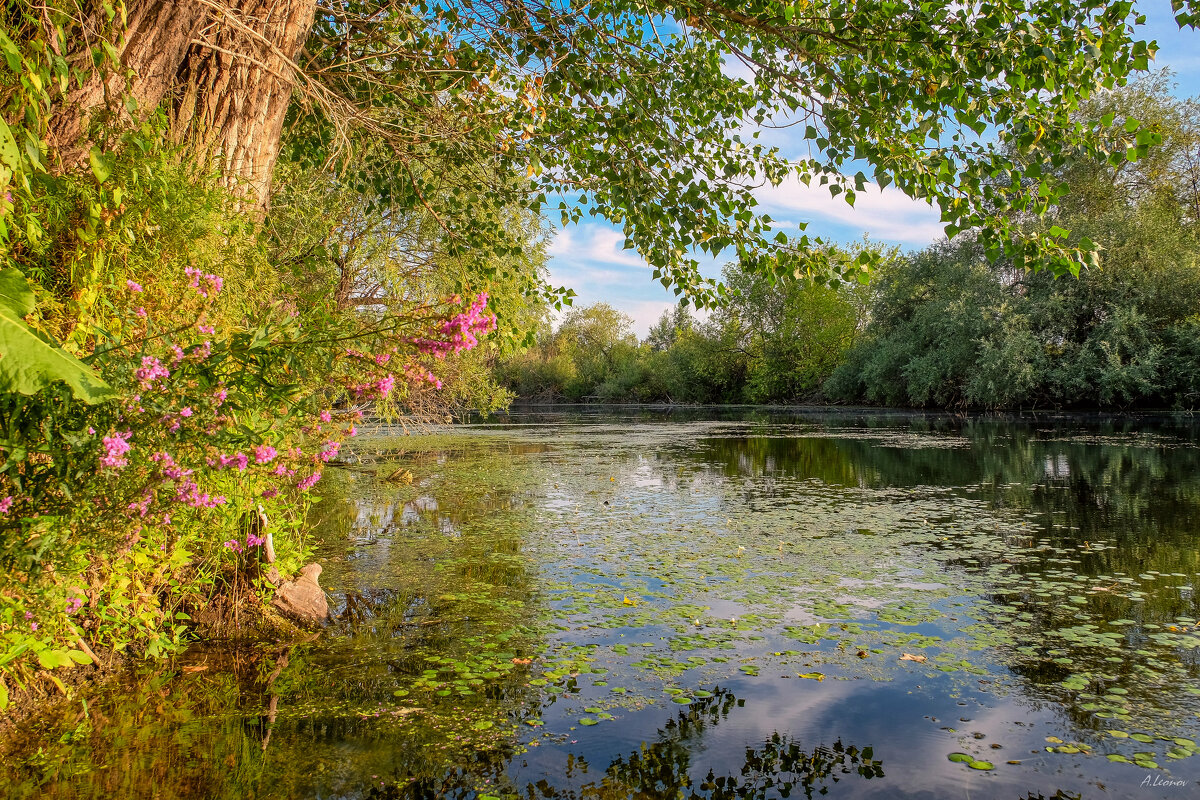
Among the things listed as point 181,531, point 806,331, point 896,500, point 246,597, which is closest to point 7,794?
point 181,531

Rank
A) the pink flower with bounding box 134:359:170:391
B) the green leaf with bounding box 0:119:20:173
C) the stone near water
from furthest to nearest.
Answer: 1. the stone near water
2. the pink flower with bounding box 134:359:170:391
3. the green leaf with bounding box 0:119:20:173

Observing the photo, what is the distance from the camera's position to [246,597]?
506 centimetres

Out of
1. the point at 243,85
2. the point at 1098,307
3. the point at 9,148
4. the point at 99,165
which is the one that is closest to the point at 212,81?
the point at 243,85

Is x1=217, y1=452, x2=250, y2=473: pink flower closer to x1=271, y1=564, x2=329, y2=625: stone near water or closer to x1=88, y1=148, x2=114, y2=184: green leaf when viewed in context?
x1=88, y1=148, x2=114, y2=184: green leaf

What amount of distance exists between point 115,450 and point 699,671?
3472mm

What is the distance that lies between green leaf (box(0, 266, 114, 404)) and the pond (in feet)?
6.57

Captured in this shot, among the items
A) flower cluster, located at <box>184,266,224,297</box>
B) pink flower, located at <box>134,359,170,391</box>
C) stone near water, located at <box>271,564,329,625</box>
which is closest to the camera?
pink flower, located at <box>134,359,170,391</box>

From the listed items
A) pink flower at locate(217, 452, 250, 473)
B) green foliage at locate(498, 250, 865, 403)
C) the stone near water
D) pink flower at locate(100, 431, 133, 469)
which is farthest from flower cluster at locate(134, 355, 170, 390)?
green foliage at locate(498, 250, 865, 403)

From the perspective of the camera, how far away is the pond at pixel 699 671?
327 centimetres

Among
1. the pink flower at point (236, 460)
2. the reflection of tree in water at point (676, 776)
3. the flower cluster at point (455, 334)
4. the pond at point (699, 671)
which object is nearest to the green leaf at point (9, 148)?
the pink flower at point (236, 460)

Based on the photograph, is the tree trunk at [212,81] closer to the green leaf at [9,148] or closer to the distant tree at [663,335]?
the green leaf at [9,148]

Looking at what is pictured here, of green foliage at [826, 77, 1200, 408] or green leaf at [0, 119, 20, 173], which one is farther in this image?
green foliage at [826, 77, 1200, 408]

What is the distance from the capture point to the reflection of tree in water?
3133mm

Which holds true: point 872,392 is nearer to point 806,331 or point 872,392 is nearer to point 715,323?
point 806,331
